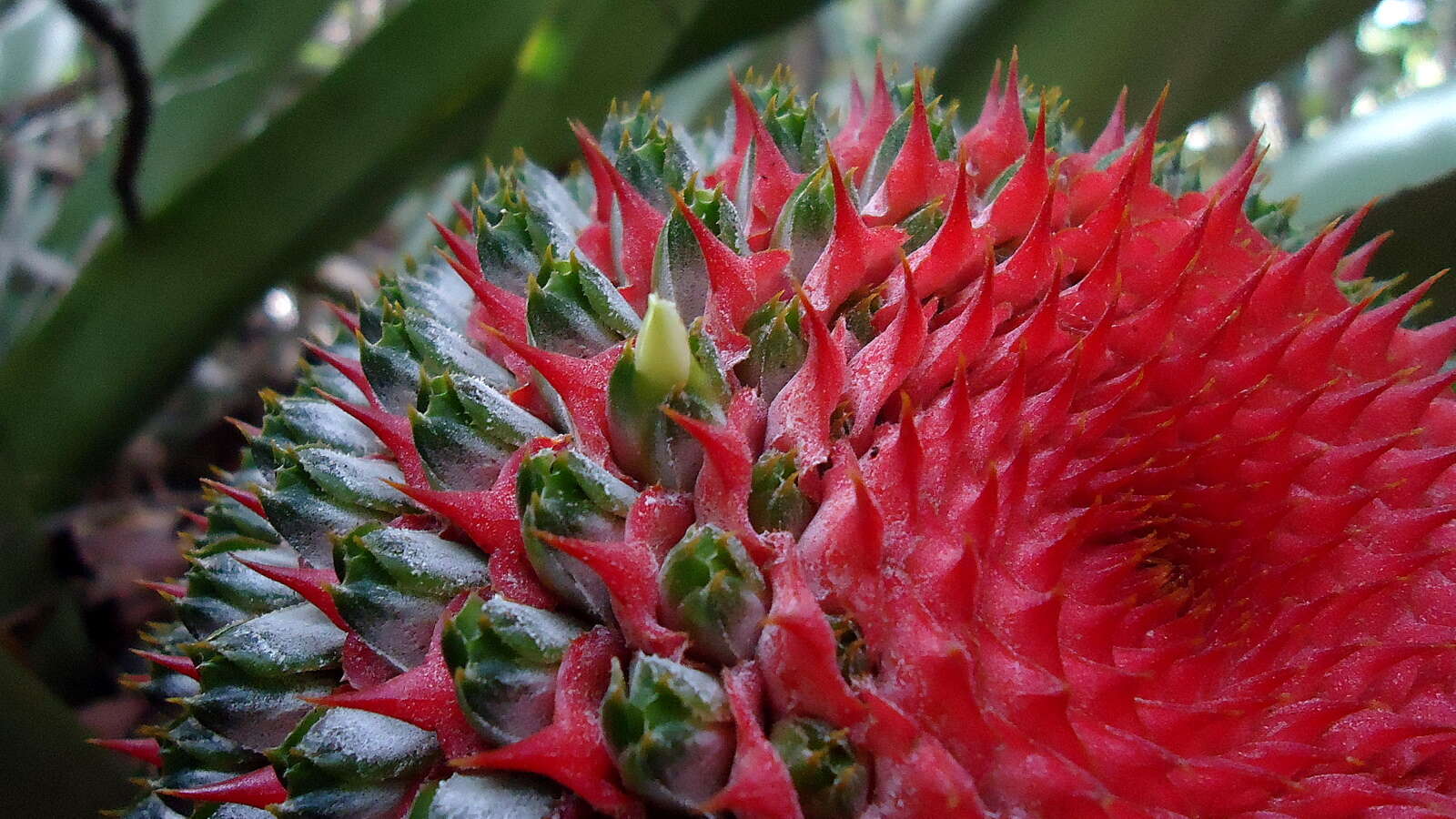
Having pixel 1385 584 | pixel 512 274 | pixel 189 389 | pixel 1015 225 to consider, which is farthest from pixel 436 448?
pixel 189 389

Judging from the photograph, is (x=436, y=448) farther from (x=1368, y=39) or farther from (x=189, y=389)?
(x=1368, y=39)

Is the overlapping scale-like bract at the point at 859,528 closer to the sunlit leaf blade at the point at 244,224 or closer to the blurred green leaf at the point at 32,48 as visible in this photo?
the sunlit leaf blade at the point at 244,224

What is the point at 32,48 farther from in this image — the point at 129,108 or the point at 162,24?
the point at 129,108

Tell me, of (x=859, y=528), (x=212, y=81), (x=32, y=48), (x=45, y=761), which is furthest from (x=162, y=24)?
(x=859, y=528)

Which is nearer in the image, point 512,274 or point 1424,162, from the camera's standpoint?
point 512,274

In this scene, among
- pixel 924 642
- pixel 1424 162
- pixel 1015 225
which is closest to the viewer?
pixel 924 642

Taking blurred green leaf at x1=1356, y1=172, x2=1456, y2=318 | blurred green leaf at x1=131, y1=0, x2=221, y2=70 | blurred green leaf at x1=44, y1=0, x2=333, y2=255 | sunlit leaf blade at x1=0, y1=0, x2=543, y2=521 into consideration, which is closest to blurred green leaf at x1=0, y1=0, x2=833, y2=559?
sunlit leaf blade at x1=0, y1=0, x2=543, y2=521

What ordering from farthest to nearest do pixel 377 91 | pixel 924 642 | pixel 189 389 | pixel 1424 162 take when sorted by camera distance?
pixel 189 389
pixel 377 91
pixel 1424 162
pixel 924 642
